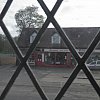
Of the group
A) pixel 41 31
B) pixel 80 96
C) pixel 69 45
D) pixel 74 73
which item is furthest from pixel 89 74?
pixel 80 96

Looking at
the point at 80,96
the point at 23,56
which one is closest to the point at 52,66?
the point at 80,96

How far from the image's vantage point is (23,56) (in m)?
2.27

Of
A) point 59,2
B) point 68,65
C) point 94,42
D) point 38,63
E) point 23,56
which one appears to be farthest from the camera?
point 38,63

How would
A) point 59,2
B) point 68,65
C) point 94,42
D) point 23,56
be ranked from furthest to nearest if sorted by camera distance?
point 68,65 → point 23,56 → point 59,2 → point 94,42

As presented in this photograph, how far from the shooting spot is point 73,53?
2.04 m

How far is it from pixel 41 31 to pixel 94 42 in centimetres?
41

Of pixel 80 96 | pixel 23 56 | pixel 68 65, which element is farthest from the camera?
pixel 68 65

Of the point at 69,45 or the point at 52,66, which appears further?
the point at 52,66

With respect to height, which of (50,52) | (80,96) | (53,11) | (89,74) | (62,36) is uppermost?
(50,52)

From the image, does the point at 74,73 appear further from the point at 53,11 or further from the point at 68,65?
the point at 68,65

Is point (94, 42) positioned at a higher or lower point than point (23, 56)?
lower

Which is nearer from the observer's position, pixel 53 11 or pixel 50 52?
pixel 53 11

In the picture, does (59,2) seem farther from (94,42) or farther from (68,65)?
(68,65)

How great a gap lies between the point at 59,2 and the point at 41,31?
0.25 meters
